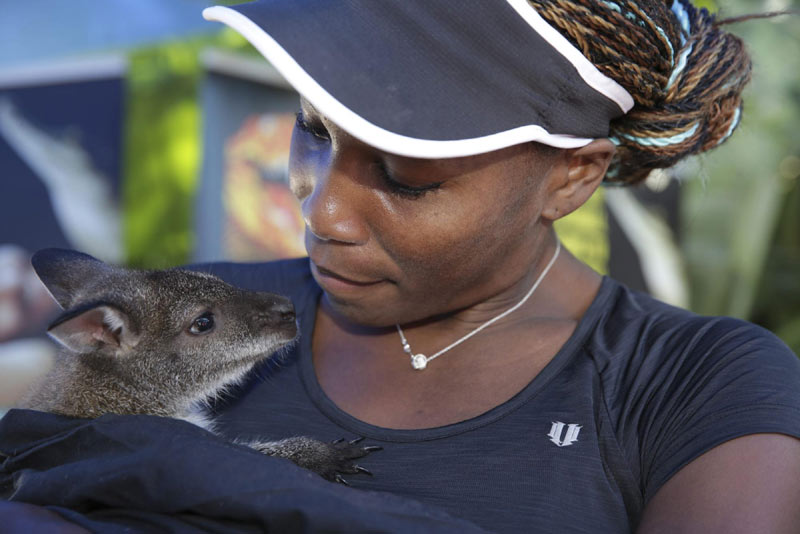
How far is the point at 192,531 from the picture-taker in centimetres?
178

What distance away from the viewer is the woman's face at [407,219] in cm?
205

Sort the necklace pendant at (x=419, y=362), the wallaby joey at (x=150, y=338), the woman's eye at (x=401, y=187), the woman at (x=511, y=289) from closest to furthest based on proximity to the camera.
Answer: the woman at (x=511, y=289) < the woman's eye at (x=401, y=187) < the necklace pendant at (x=419, y=362) < the wallaby joey at (x=150, y=338)

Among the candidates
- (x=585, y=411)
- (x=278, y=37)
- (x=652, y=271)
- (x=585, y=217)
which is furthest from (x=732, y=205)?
(x=278, y=37)

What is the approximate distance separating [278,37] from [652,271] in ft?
15.7

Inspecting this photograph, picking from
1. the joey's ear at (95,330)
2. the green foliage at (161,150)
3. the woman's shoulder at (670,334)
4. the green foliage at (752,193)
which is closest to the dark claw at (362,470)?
the woman's shoulder at (670,334)

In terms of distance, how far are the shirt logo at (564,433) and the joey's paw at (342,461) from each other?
1.46ft

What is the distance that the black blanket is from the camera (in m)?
1.70

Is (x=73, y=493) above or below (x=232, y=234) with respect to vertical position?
below

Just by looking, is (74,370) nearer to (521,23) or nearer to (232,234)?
(521,23)

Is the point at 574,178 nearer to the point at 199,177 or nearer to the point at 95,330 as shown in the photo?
the point at 95,330

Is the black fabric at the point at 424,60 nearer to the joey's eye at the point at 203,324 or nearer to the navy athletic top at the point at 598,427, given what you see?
the navy athletic top at the point at 598,427

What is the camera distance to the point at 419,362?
2477 mm

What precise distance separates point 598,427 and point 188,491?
0.98 metres

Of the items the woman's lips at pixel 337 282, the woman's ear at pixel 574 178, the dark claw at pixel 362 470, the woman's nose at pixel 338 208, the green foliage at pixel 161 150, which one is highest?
the green foliage at pixel 161 150
